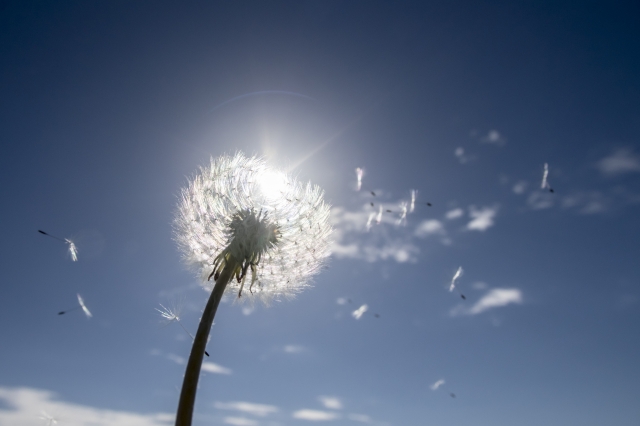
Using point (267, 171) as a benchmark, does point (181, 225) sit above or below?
below

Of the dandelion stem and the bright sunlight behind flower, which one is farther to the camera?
the bright sunlight behind flower

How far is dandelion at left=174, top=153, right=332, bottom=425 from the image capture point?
36.9 ft

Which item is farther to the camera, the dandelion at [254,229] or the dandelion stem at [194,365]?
the dandelion at [254,229]

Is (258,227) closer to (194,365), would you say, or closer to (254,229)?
(254,229)

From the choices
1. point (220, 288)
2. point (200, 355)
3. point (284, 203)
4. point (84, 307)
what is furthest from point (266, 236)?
point (84, 307)

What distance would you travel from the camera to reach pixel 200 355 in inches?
312

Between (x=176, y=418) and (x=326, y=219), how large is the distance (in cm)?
734

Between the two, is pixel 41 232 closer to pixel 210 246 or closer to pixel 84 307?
pixel 84 307

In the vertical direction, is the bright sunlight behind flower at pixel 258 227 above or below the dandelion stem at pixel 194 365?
above

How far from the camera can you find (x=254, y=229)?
11125 mm

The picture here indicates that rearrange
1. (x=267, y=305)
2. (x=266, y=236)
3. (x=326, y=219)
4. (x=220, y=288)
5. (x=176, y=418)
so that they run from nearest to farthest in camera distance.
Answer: (x=176, y=418), (x=220, y=288), (x=266, y=236), (x=267, y=305), (x=326, y=219)

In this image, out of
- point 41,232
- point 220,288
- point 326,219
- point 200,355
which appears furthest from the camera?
point 326,219

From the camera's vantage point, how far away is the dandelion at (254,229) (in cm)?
1124

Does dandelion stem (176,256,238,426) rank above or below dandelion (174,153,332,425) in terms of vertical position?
below
